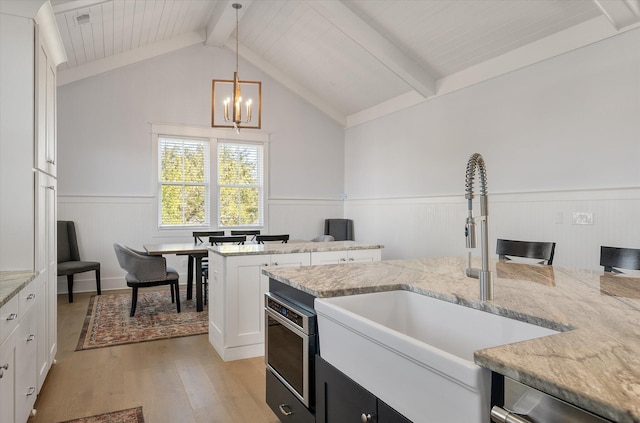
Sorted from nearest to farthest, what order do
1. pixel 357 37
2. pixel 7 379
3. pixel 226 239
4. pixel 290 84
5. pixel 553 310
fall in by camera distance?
pixel 553 310, pixel 7 379, pixel 226 239, pixel 357 37, pixel 290 84

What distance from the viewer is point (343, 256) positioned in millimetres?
3650

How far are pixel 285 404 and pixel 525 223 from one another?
3.43 meters

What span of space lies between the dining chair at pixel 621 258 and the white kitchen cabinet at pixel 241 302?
2131 millimetres

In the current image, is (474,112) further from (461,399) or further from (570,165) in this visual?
(461,399)

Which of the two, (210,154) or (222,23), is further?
(210,154)

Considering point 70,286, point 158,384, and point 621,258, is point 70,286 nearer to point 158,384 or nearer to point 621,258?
point 158,384

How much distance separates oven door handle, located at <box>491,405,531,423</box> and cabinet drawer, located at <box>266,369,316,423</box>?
1.03 m

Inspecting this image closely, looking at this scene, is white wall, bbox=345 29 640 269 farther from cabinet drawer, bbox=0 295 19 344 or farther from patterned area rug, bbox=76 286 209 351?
cabinet drawer, bbox=0 295 19 344

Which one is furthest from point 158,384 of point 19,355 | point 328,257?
point 328,257

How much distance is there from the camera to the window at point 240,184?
271 inches

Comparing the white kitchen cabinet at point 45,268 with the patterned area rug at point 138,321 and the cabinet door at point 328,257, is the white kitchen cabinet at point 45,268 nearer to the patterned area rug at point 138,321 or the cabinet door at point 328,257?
the patterned area rug at point 138,321

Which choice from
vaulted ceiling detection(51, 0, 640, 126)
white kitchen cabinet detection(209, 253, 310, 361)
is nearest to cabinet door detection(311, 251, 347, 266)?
white kitchen cabinet detection(209, 253, 310, 361)

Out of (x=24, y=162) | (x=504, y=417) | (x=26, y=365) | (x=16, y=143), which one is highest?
(x=16, y=143)

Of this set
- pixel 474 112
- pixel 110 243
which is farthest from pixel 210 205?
pixel 474 112
